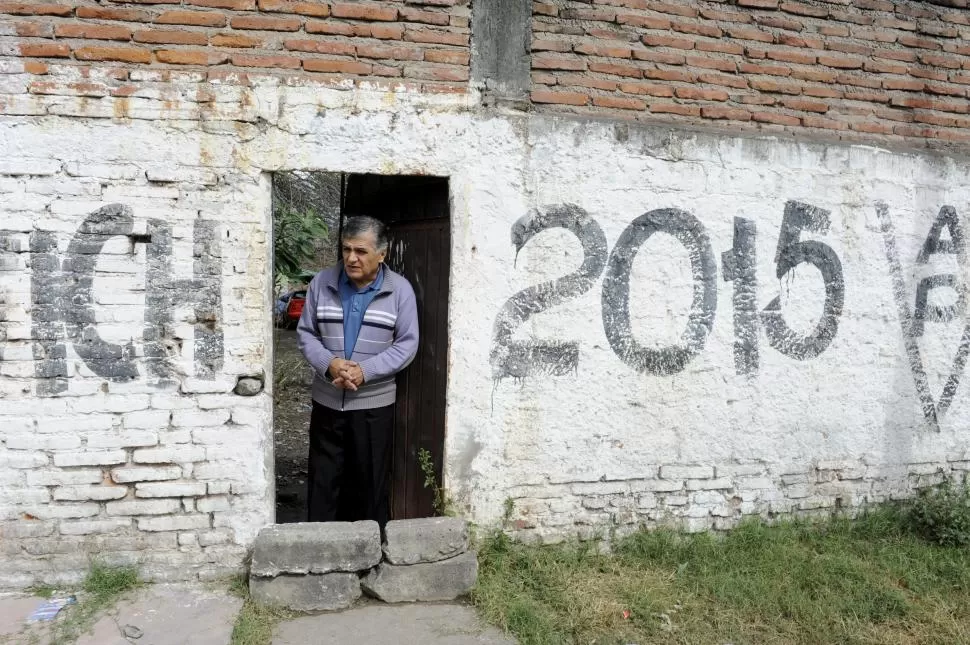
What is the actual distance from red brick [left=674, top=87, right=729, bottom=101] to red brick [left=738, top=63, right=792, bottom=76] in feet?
0.59

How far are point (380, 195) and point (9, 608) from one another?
289cm

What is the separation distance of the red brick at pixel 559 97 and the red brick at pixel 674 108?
15.9 inches

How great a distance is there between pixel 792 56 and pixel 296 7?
2709 millimetres

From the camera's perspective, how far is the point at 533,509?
11.9 ft

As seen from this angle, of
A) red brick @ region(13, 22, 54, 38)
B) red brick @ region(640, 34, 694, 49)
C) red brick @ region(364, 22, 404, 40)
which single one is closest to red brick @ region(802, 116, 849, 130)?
red brick @ region(640, 34, 694, 49)

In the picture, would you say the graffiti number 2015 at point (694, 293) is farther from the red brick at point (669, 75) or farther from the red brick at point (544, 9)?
the red brick at point (544, 9)

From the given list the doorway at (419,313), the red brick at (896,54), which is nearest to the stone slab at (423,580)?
the doorway at (419,313)

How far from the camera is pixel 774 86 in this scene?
3.80 m

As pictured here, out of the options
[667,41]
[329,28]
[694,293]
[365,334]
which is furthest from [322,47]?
[694,293]

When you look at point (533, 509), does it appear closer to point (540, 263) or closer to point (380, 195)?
point (540, 263)

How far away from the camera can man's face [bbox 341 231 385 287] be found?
11.3 ft

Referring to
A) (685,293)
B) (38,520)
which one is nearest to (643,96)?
(685,293)

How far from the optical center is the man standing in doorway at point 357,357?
136 inches

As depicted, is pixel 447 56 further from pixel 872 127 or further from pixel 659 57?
pixel 872 127
